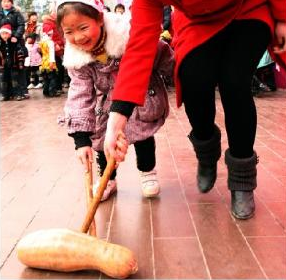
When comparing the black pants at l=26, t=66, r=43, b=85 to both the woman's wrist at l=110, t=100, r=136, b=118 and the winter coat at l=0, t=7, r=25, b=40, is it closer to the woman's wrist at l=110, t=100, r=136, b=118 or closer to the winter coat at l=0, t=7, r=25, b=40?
the winter coat at l=0, t=7, r=25, b=40

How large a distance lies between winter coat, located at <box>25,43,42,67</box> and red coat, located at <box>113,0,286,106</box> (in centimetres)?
735

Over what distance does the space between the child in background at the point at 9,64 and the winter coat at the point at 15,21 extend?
0.11 metres

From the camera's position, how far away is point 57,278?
5.73 ft

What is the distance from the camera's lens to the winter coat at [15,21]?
8.06 m

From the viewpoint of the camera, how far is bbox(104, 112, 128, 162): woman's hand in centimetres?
181

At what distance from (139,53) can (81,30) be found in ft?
1.40

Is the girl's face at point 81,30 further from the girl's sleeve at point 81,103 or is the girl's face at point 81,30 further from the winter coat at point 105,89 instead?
the girl's sleeve at point 81,103

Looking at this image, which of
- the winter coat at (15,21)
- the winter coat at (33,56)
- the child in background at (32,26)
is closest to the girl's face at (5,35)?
the winter coat at (15,21)

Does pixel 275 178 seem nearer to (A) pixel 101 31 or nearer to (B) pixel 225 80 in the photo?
(B) pixel 225 80

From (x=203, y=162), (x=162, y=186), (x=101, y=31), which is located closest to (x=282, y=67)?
(x=203, y=162)

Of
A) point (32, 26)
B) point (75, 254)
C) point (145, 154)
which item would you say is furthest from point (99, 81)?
point (32, 26)

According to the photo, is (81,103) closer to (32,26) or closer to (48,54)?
(48,54)

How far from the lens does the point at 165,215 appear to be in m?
2.32

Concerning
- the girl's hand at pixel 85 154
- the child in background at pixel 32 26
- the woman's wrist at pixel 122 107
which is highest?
the woman's wrist at pixel 122 107
